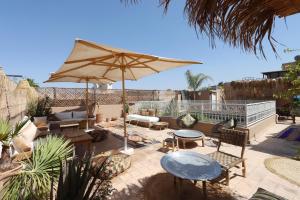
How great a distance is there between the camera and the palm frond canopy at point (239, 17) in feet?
4.00

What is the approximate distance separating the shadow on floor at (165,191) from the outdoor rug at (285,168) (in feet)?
5.78

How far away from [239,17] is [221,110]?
6.81 m

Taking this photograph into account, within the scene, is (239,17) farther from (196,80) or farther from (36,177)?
(196,80)

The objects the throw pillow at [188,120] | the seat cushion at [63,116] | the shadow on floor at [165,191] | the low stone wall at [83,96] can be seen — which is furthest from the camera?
the low stone wall at [83,96]

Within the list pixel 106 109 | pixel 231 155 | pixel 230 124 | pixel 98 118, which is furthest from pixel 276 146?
pixel 106 109

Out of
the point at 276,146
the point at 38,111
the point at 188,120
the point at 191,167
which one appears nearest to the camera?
the point at 191,167

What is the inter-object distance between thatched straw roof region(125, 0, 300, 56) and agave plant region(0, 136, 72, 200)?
6.75ft

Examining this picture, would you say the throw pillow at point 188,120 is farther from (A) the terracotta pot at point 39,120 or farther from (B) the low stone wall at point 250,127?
(A) the terracotta pot at point 39,120

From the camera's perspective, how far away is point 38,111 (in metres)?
8.60

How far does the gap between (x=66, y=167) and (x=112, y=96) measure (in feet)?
36.4

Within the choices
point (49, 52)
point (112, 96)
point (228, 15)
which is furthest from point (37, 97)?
point (228, 15)

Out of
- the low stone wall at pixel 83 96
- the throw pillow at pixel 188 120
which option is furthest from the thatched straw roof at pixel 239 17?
the low stone wall at pixel 83 96

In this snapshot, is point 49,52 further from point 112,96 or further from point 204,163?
point 204,163

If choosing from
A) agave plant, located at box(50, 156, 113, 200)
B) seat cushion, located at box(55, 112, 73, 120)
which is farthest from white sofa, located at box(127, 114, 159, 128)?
agave plant, located at box(50, 156, 113, 200)
